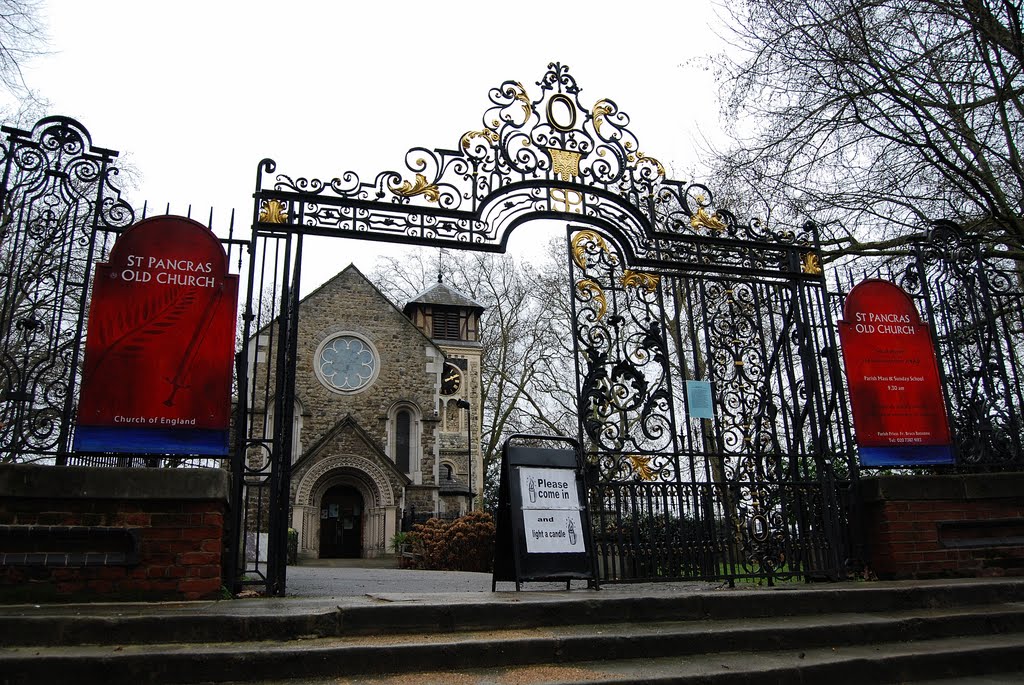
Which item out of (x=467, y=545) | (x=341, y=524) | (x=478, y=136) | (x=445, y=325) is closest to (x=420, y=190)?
(x=478, y=136)

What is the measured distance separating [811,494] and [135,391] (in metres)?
6.19

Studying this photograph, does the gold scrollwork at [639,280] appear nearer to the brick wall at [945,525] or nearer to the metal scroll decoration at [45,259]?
the brick wall at [945,525]

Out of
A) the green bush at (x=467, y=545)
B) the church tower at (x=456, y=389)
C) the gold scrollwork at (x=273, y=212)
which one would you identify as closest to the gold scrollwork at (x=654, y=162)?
the gold scrollwork at (x=273, y=212)

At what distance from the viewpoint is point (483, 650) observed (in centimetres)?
407

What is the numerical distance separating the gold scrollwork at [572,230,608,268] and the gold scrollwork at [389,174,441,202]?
1481mm

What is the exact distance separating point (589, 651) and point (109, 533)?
11.0 ft

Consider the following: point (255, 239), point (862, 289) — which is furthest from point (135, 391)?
point (862, 289)

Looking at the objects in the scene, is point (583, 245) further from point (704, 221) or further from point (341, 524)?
point (341, 524)

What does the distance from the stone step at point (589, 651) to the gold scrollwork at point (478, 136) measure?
4.67m

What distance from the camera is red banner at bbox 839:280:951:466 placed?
7.57m

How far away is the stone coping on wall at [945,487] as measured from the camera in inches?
287

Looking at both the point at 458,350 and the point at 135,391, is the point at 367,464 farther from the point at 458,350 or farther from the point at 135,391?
the point at 135,391

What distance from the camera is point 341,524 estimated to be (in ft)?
91.9

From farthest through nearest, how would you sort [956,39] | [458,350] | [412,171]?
[458,350] → [956,39] → [412,171]
